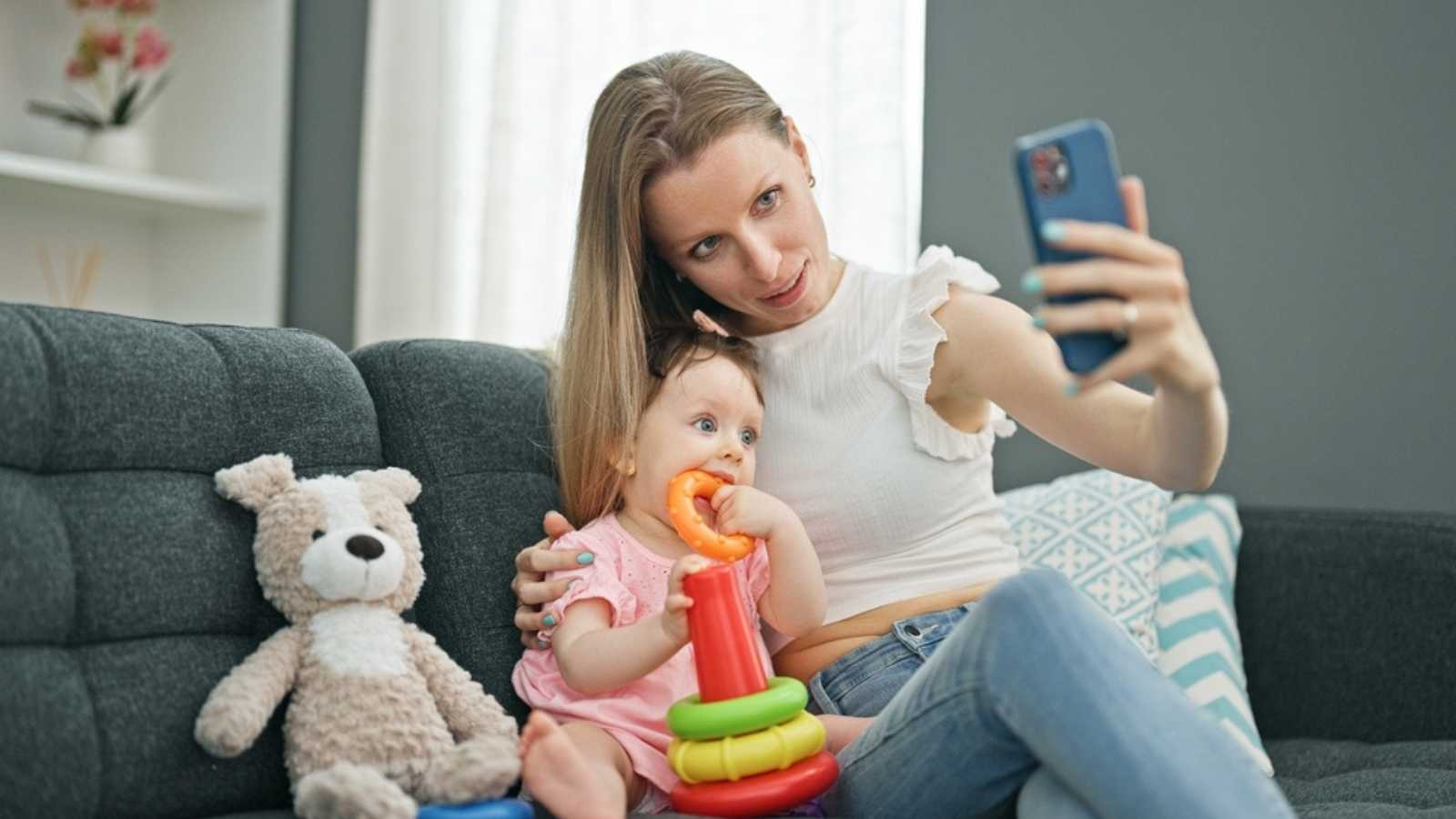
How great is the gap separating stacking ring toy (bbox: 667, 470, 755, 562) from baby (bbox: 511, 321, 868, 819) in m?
0.02

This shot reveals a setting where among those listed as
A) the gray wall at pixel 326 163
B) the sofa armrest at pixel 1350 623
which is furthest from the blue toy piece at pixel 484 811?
the gray wall at pixel 326 163

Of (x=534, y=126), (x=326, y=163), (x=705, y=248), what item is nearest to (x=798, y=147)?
(x=705, y=248)

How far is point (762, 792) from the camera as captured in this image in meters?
1.20

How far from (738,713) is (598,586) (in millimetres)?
273

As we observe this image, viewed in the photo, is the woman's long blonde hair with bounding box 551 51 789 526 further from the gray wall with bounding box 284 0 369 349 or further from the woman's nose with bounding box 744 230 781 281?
the gray wall with bounding box 284 0 369 349

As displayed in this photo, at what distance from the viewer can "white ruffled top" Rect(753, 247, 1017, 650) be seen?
1.54m

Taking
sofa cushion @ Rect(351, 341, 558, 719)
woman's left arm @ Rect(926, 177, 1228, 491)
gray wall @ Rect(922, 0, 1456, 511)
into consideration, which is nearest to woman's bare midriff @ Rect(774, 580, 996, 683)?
woman's left arm @ Rect(926, 177, 1228, 491)

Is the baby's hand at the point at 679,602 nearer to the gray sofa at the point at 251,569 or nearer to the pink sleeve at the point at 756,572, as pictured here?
the pink sleeve at the point at 756,572

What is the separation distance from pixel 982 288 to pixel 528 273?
1.49 meters

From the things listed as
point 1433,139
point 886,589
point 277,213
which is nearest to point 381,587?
point 886,589

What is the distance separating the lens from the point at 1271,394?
2.33m

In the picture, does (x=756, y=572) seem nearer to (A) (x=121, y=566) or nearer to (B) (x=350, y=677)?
(B) (x=350, y=677)

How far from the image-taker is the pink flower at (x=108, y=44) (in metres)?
2.90

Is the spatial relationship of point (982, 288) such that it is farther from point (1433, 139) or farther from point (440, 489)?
point (1433, 139)
